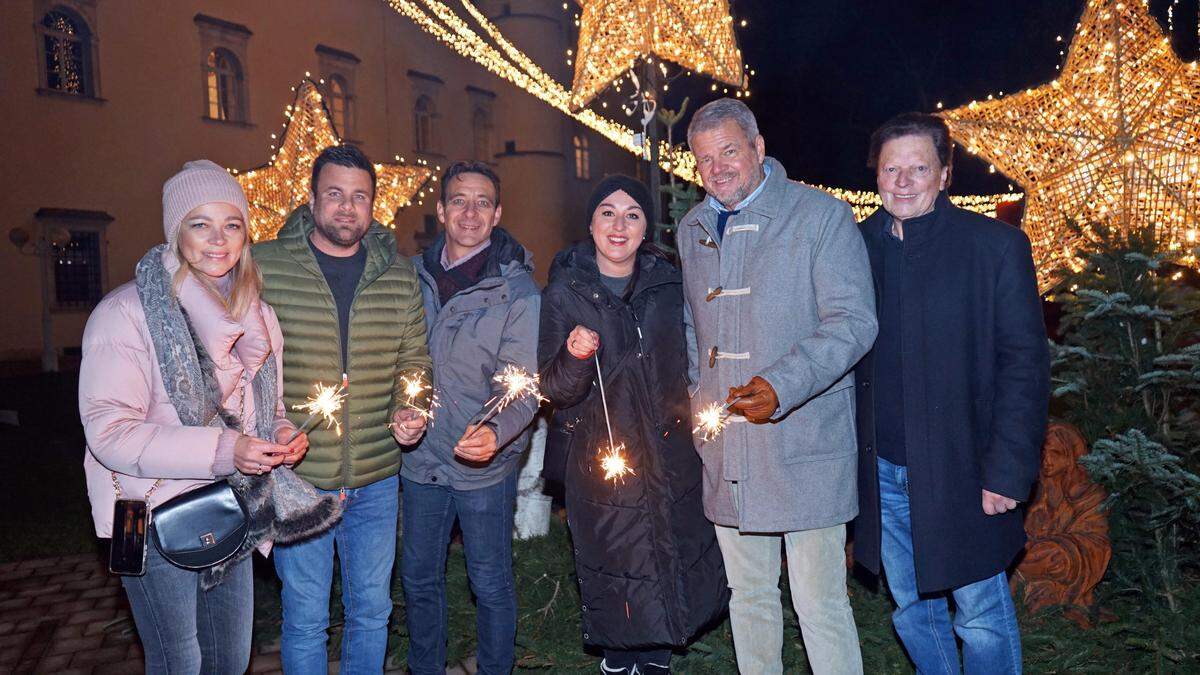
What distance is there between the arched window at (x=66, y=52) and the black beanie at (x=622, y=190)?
18009 mm

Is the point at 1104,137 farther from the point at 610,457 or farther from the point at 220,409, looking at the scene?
the point at 220,409

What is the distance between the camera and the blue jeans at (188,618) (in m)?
2.61

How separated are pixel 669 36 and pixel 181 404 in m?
3.50

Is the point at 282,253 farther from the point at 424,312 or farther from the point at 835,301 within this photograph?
the point at 835,301

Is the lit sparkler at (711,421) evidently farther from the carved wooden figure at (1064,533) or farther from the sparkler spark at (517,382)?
the carved wooden figure at (1064,533)

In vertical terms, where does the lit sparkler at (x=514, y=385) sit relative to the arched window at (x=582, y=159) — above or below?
below

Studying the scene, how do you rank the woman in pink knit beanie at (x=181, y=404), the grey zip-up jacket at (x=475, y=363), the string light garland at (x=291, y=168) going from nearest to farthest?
1. the woman in pink knit beanie at (x=181, y=404)
2. the grey zip-up jacket at (x=475, y=363)
3. the string light garland at (x=291, y=168)

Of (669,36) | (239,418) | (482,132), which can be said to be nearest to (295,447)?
(239,418)

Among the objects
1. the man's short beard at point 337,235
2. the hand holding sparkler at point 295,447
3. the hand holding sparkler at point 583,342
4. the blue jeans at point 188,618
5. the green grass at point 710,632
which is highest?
the man's short beard at point 337,235

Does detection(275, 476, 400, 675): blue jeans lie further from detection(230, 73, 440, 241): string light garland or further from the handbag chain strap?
detection(230, 73, 440, 241): string light garland

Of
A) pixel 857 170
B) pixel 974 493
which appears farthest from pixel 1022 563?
pixel 857 170

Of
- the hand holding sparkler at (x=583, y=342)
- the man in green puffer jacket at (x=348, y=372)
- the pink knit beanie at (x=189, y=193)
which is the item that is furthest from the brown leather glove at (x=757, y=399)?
the pink knit beanie at (x=189, y=193)

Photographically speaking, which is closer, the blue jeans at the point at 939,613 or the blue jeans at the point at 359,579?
the blue jeans at the point at 939,613

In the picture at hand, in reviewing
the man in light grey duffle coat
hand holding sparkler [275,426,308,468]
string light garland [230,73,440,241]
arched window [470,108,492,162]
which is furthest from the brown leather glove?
arched window [470,108,492,162]
